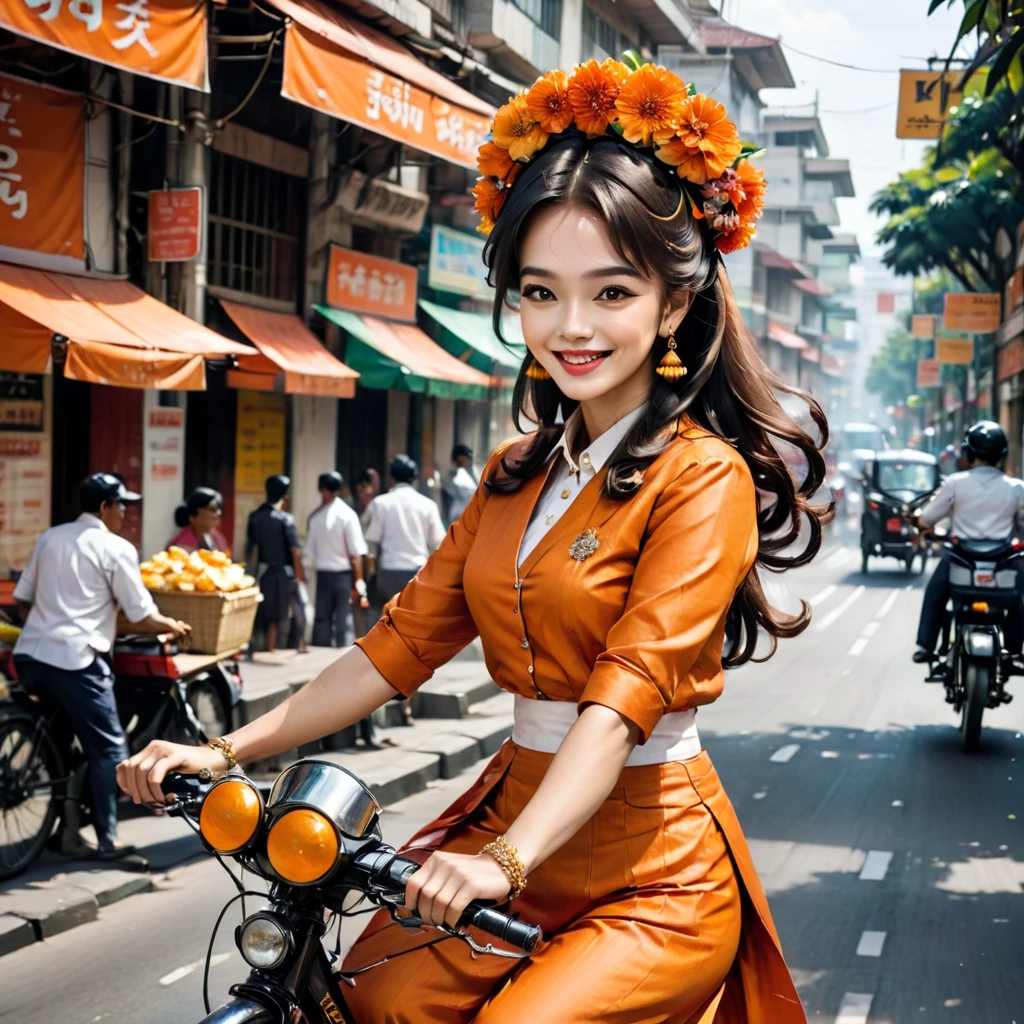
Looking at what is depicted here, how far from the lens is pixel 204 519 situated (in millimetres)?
9250

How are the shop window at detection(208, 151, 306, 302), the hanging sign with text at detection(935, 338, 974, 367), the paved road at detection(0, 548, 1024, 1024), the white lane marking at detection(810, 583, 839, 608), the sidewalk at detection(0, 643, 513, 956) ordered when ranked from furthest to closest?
the hanging sign with text at detection(935, 338, 974, 367)
the white lane marking at detection(810, 583, 839, 608)
the shop window at detection(208, 151, 306, 302)
the sidewalk at detection(0, 643, 513, 956)
the paved road at detection(0, 548, 1024, 1024)

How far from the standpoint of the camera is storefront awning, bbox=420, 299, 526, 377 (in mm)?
19047

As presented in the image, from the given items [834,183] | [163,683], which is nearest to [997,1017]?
[163,683]

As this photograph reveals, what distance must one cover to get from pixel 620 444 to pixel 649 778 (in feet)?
1.70

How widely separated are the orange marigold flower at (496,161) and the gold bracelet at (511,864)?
3.58 feet

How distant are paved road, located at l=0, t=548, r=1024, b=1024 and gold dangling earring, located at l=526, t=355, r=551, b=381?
2824 millimetres

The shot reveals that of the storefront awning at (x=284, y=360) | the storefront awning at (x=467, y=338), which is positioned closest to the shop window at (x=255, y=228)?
the storefront awning at (x=284, y=360)

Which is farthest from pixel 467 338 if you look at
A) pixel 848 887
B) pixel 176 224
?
pixel 848 887

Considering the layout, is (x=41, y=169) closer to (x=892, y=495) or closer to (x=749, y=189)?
(x=749, y=189)

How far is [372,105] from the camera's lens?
13023mm

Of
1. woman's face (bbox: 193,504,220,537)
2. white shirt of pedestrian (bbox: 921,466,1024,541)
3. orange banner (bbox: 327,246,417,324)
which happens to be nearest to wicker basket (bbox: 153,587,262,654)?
woman's face (bbox: 193,504,220,537)

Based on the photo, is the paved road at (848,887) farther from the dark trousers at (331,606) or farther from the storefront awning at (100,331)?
the storefront awning at (100,331)

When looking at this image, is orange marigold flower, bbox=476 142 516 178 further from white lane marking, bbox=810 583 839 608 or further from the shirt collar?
white lane marking, bbox=810 583 839 608

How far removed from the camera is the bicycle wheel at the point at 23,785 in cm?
615
